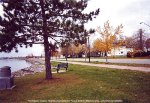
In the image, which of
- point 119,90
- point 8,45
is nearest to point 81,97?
point 119,90

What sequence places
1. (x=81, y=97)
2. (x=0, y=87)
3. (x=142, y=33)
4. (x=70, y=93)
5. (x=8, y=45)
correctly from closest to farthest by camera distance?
(x=81, y=97) → (x=70, y=93) → (x=0, y=87) → (x=8, y=45) → (x=142, y=33)

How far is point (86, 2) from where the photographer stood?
16234 mm

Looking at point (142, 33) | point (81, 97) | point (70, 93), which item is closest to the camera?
point (81, 97)

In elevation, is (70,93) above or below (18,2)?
below

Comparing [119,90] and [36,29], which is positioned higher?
[36,29]

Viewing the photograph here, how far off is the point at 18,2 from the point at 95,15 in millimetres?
4986

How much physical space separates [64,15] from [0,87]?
6032mm

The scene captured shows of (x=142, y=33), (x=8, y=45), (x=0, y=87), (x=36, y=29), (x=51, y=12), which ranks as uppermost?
(x=142, y=33)

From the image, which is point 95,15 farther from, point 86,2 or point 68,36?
point 68,36

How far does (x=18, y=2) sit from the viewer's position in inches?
598

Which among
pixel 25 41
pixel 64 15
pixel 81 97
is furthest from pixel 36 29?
pixel 81 97

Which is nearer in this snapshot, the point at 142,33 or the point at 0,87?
the point at 0,87

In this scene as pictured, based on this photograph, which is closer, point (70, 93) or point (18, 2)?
point (70, 93)

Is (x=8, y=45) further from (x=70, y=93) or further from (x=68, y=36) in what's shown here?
(x=70, y=93)
